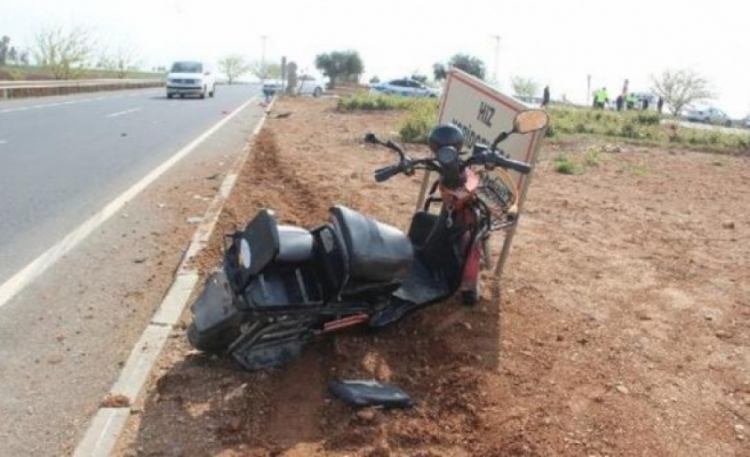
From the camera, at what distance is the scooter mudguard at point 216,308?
3.56 m

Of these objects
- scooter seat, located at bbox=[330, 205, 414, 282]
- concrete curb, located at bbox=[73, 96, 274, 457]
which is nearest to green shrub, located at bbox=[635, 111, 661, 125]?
concrete curb, located at bbox=[73, 96, 274, 457]

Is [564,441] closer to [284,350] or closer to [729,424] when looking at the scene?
[729,424]

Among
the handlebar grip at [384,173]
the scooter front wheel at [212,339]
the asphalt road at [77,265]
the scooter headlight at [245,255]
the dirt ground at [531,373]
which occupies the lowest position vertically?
the asphalt road at [77,265]

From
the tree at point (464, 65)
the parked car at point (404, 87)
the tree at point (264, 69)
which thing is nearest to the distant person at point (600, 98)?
the parked car at point (404, 87)

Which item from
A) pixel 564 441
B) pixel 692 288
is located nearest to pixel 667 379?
pixel 564 441

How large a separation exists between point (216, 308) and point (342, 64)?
7332 centimetres

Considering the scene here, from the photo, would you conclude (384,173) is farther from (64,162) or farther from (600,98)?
(600,98)

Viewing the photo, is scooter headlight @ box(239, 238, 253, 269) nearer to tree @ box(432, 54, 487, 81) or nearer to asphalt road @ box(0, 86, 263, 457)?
asphalt road @ box(0, 86, 263, 457)

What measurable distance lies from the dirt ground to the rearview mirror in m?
1.25

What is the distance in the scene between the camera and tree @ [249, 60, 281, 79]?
398 ft

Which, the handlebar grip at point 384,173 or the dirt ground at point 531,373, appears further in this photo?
the handlebar grip at point 384,173

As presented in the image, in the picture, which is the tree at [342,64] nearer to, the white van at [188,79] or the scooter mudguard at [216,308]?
the white van at [188,79]

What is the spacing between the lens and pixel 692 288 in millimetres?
5707

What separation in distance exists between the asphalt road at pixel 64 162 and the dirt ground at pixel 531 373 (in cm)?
167
